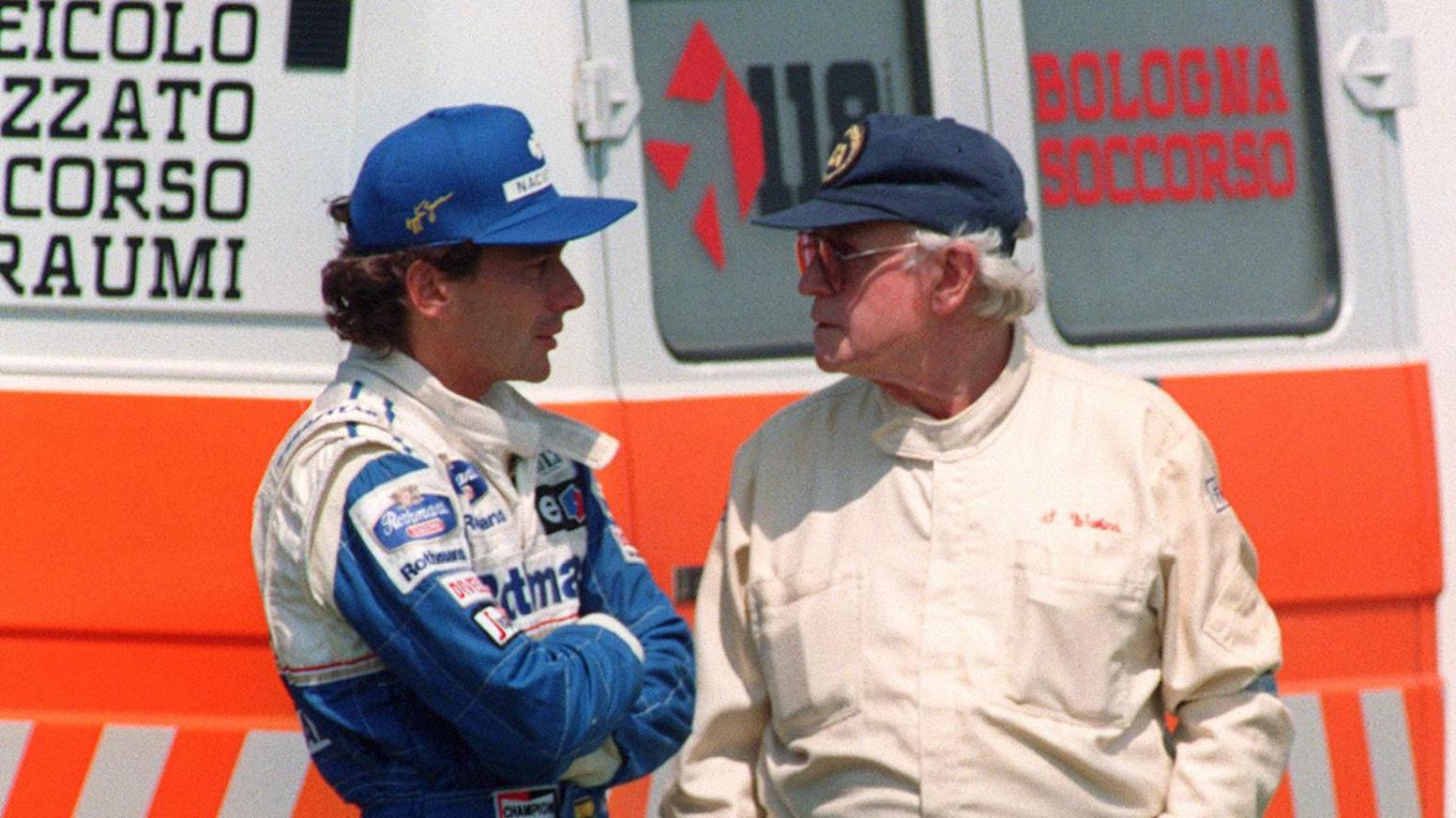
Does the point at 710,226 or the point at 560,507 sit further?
A: the point at 710,226

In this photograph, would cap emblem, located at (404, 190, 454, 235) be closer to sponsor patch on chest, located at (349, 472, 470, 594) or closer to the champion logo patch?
sponsor patch on chest, located at (349, 472, 470, 594)

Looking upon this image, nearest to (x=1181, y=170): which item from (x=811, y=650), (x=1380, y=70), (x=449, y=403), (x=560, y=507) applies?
(x=1380, y=70)

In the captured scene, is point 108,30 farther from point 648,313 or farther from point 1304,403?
point 1304,403

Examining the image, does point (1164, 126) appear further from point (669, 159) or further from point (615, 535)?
point (615, 535)

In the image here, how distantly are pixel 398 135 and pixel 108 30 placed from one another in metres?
0.84

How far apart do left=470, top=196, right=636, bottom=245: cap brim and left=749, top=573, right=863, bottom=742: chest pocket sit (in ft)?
1.63

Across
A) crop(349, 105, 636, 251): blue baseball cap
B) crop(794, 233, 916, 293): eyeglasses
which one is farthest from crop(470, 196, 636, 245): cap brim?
crop(794, 233, 916, 293): eyeglasses

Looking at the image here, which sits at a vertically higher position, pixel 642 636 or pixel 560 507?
pixel 560 507

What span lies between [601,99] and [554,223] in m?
0.74

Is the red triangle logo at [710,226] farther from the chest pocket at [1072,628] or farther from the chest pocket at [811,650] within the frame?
the chest pocket at [1072,628]

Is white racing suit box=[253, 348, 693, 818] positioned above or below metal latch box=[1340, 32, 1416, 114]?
→ below

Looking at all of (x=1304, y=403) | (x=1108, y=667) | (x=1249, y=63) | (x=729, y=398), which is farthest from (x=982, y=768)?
(x=1249, y=63)

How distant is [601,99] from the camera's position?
2.93 m

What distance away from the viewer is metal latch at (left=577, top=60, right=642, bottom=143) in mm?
2922
